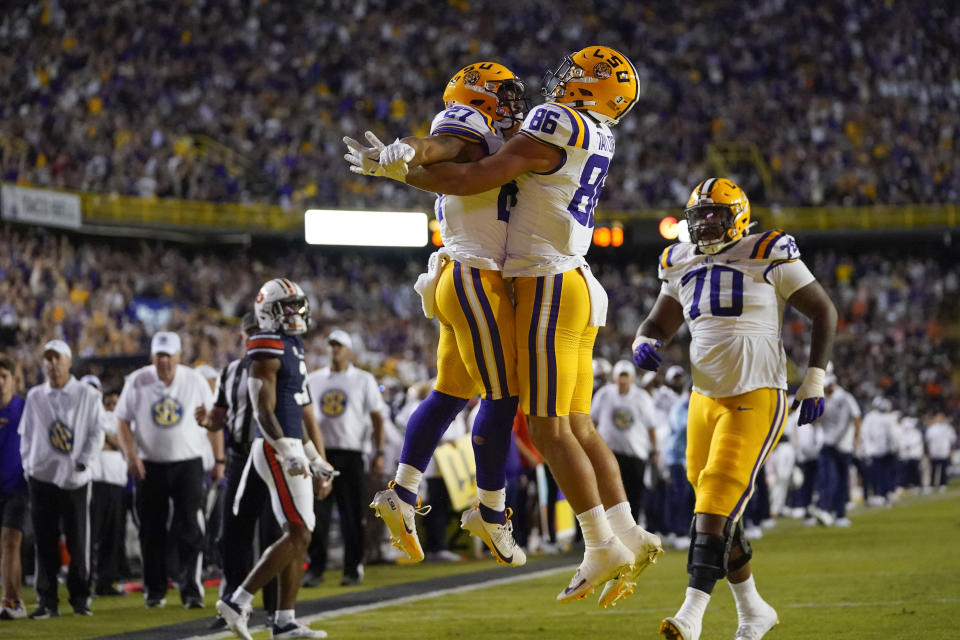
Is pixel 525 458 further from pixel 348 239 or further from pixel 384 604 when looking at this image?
pixel 348 239

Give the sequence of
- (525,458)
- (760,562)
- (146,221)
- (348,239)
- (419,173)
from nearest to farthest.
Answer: (419,173), (760,562), (525,458), (146,221), (348,239)

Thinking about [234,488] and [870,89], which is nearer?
[234,488]

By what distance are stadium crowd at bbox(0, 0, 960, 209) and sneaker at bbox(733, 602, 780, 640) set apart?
76.4ft

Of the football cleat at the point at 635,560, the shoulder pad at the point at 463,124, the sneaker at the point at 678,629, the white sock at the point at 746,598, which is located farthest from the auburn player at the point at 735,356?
the shoulder pad at the point at 463,124

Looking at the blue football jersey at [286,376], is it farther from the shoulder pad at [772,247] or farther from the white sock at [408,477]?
the shoulder pad at [772,247]

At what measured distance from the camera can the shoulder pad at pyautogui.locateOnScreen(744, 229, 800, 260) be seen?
23.6 ft

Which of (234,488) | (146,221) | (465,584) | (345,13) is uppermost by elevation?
(345,13)

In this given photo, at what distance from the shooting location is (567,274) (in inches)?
228

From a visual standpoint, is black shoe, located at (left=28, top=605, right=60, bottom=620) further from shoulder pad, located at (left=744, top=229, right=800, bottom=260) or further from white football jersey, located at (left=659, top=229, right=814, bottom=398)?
shoulder pad, located at (left=744, top=229, right=800, bottom=260)

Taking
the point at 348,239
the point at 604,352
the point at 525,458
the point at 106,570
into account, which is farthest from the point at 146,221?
the point at 106,570

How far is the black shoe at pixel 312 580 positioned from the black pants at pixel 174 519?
1.36 meters

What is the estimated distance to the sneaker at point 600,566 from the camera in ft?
19.2

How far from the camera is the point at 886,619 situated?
27.2 feet

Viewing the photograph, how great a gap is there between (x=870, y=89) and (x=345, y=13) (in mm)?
14542
